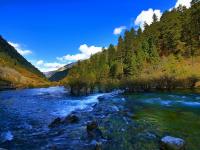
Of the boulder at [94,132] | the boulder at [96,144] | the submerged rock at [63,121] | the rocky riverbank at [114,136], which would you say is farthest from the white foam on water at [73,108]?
the boulder at [96,144]

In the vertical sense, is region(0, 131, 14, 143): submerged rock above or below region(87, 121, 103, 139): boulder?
below

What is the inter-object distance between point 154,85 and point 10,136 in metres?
53.0

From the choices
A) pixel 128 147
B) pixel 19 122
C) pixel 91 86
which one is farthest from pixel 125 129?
pixel 91 86

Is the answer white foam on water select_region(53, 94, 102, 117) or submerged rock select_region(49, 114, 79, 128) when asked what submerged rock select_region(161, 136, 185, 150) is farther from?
white foam on water select_region(53, 94, 102, 117)

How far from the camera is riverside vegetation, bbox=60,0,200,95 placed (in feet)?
230

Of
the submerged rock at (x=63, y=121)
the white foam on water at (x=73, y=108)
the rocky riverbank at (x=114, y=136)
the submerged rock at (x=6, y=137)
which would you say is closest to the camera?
the rocky riverbank at (x=114, y=136)

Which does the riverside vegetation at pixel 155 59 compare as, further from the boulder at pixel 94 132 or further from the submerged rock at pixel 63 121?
the boulder at pixel 94 132

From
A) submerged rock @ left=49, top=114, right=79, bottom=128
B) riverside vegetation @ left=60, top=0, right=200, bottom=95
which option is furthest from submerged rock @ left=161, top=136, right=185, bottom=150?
riverside vegetation @ left=60, top=0, right=200, bottom=95

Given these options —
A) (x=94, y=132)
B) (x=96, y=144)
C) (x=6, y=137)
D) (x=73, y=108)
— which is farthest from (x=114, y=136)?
(x=73, y=108)

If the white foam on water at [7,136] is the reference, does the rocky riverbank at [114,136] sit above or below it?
above

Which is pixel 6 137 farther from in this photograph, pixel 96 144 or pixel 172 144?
pixel 172 144

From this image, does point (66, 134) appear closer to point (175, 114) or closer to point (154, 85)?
point (175, 114)

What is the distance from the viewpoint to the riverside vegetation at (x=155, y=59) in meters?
70.1

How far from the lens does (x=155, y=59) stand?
319 feet
